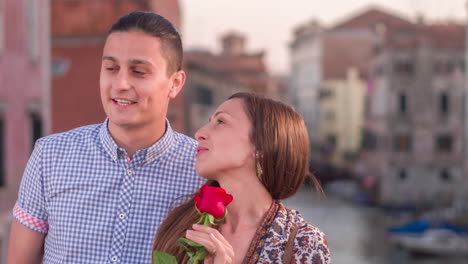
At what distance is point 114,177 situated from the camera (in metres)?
3.03

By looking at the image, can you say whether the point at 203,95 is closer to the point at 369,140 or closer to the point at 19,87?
the point at 369,140

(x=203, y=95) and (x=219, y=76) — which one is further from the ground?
(x=219, y=76)

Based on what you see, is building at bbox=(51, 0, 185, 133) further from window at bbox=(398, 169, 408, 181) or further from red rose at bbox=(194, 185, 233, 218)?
window at bbox=(398, 169, 408, 181)

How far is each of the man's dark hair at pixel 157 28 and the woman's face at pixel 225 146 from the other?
14.9 inches

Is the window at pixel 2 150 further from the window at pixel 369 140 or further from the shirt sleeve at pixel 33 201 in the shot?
the window at pixel 369 140

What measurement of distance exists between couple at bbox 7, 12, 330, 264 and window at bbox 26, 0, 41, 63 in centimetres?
1089

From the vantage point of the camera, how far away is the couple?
2848 mm

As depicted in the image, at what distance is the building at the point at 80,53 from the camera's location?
17281 mm

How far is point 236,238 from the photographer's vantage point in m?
2.87

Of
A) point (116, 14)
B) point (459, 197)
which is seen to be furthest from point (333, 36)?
point (116, 14)

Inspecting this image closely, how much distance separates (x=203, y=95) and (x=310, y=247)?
28.5 meters

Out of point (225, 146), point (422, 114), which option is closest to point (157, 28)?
point (225, 146)

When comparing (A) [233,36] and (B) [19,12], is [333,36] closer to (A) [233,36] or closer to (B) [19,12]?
(A) [233,36]

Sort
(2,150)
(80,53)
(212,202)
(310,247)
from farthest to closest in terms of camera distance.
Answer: (80,53), (2,150), (310,247), (212,202)
